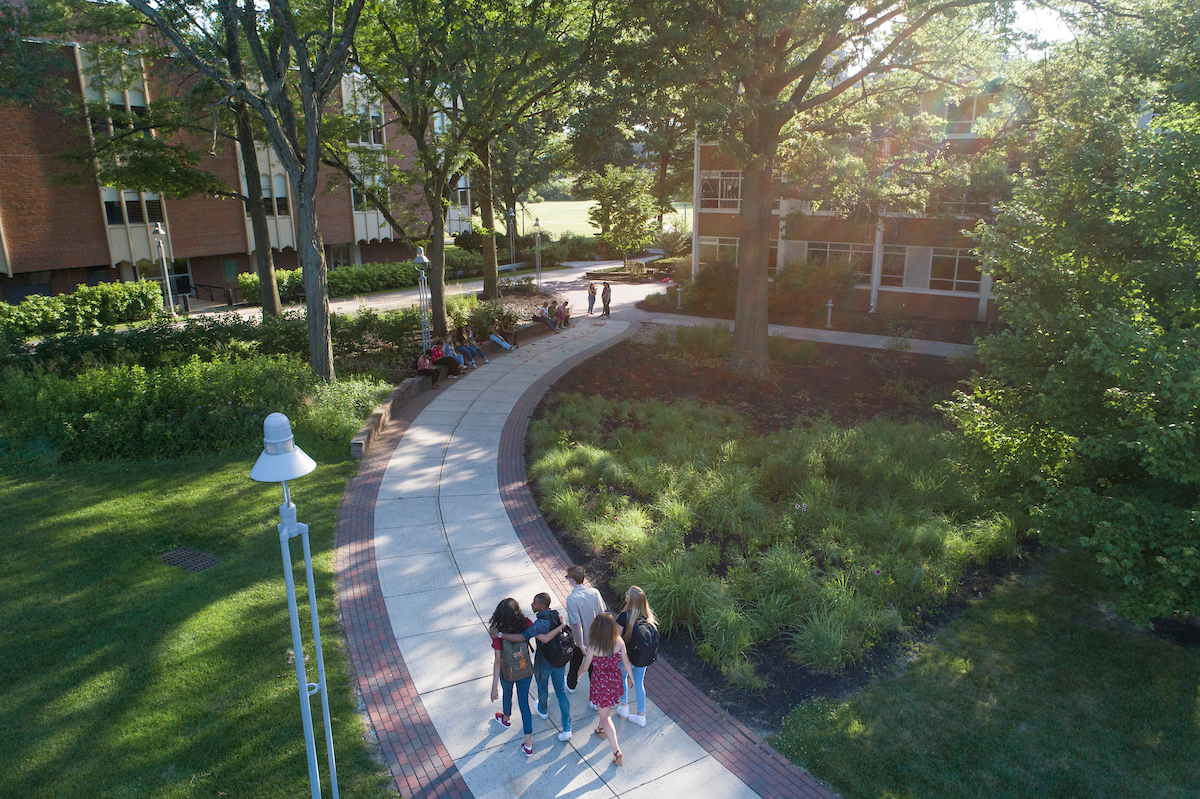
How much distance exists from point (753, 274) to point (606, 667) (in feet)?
49.5

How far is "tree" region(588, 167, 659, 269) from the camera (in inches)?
1799

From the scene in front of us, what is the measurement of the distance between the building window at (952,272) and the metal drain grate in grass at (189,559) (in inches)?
1071

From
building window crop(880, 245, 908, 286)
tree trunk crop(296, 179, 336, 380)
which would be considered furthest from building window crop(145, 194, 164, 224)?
building window crop(880, 245, 908, 286)

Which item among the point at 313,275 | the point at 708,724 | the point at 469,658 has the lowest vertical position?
the point at 708,724

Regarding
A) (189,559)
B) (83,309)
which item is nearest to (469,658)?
(189,559)

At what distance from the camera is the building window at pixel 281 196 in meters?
36.8

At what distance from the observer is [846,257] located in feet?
100

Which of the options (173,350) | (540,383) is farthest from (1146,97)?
(173,350)

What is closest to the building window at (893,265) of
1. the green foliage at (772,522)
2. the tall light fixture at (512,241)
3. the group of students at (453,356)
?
the green foliage at (772,522)

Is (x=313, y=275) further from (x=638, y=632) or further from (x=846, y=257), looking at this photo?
(x=846, y=257)

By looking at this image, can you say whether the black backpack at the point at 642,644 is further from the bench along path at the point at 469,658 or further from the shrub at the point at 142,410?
the shrub at the point at 142,410

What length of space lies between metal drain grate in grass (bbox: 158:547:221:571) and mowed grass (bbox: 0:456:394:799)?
119 millimetres

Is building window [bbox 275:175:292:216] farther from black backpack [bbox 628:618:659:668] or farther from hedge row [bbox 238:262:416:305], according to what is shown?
black backpack [bbox 628:618:659:668]

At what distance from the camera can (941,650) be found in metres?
7.56
